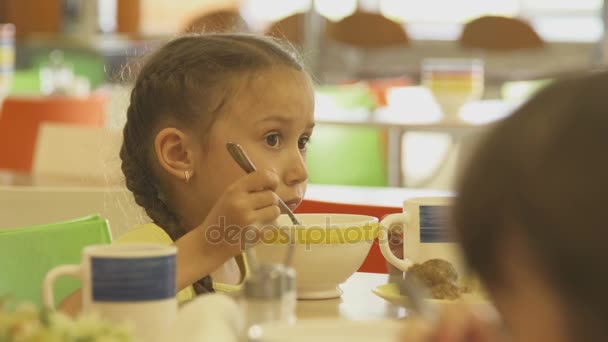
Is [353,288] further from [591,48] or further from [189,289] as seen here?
[591,48]

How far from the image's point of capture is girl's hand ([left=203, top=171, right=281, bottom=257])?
1.28m

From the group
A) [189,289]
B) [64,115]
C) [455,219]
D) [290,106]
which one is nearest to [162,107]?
[290,106]

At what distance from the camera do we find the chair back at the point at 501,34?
6461 millimetres

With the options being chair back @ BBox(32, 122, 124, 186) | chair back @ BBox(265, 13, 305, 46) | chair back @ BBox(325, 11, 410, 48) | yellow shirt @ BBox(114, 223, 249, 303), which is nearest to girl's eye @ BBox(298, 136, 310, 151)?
yellow shirt @ BBox(114, 223, 249, 303)

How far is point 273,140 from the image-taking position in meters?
1.62

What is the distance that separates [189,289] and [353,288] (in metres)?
0.20

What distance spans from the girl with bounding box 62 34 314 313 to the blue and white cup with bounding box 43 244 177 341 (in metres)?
0.59

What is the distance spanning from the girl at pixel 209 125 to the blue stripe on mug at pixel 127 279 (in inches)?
23.5

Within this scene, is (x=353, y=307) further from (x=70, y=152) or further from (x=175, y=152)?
(x=70, y=152)

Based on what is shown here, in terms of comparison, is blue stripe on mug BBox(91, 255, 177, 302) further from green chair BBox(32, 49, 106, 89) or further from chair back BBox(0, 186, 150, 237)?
green chair BBox(32, 49, 106, 89)

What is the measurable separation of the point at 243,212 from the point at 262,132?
0.35 metres

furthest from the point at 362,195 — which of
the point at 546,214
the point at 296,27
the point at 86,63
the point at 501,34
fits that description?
the point at 86,63

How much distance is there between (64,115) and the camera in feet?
15.3

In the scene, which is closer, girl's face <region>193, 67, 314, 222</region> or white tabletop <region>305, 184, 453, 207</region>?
girl's face <region>193, 67, 314, 222</region>
